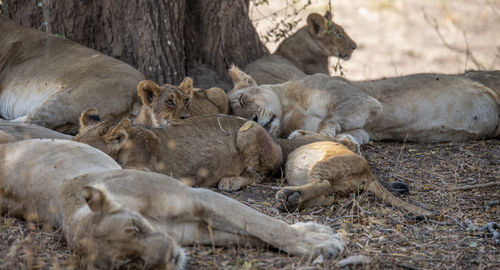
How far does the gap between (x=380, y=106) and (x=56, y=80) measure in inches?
129

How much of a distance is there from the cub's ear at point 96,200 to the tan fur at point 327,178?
5.12 feet

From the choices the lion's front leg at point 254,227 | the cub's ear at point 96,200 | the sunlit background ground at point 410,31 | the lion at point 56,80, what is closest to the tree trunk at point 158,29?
the lion at point 56,80

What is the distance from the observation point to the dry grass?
3.23m

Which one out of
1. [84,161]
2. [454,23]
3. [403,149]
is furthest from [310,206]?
[454,23]

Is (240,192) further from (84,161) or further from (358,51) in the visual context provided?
(358,51)

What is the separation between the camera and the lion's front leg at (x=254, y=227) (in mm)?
3270

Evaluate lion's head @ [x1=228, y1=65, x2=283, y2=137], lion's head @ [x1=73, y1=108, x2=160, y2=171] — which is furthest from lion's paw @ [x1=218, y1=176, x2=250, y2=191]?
lion's head @ [x1=228, y1=65, x2=283, y2=137]

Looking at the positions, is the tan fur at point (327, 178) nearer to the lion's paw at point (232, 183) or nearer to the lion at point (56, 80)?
the lion's paw at point (232, 183)

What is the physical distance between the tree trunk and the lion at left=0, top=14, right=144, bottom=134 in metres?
0.26

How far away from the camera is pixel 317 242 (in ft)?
10.9

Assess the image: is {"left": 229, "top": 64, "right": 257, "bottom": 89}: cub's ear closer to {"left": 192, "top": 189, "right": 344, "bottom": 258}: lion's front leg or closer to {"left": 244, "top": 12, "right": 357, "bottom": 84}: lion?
{"left": 244, "top": 12, "right": 357, "bottom": 84}: lion

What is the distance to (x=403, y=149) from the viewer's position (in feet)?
20.7

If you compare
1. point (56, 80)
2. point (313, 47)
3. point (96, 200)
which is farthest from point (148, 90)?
point (313, 47)

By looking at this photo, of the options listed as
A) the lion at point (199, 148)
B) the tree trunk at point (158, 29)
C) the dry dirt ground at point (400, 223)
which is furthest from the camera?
the tree trunk at point (158, 29)
